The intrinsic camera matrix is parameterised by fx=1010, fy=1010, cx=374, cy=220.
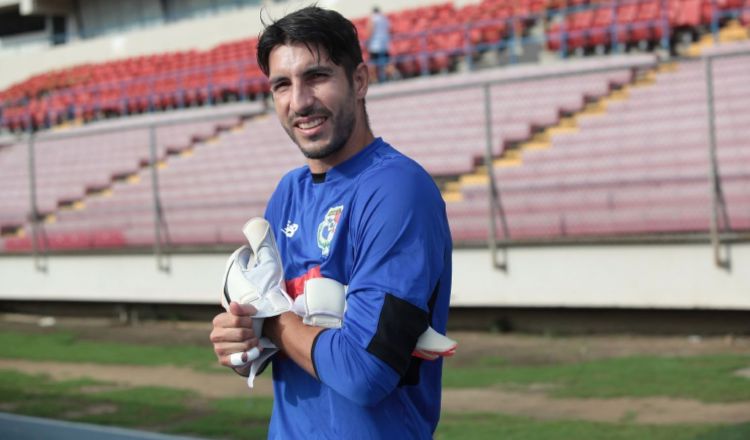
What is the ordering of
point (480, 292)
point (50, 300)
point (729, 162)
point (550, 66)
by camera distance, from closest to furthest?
point (729, 162) → point (480, 292) → point (50, 300) → point (550, 66)

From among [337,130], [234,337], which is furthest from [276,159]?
[234,337]

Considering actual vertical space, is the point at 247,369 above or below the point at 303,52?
below

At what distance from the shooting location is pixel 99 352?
10102 millimetres

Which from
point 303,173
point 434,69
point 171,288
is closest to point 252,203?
point 171,288

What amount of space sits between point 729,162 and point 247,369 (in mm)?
7508

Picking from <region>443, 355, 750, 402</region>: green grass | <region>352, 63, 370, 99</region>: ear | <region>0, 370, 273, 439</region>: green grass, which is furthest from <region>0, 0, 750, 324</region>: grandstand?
<region>352, 63, 370, 99</region>: ear

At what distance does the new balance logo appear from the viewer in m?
2.00

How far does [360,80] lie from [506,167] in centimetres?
822

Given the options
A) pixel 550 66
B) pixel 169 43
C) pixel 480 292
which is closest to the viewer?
pixel 480 292

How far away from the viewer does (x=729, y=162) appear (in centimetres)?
862

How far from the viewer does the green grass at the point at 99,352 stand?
9344 mm

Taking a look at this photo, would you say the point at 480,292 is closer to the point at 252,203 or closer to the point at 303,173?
the point at 252,203

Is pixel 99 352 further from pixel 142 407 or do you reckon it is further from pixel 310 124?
pixel 310 124

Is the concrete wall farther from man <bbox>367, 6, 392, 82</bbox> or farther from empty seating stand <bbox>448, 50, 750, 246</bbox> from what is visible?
man <bbox>367, 6, 392, 82</bbox>
